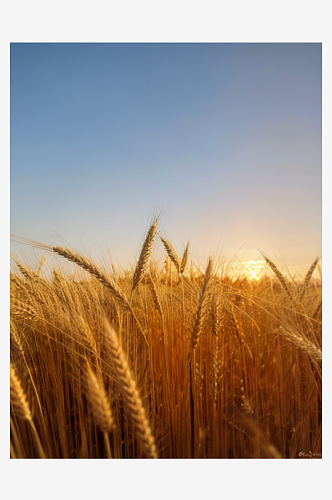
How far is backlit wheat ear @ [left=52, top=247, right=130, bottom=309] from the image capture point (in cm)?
143

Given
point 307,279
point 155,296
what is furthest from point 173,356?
point 307,279

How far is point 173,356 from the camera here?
4.99 ft

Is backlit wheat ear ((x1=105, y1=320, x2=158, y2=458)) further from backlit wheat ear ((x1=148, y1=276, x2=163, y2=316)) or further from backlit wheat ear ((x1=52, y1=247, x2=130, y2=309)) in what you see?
backlit wheat ear ((x1=148, y1=276, x2=163, y2=316))

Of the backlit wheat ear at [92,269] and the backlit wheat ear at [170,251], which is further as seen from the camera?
the backlit wheat ear at [170,251]

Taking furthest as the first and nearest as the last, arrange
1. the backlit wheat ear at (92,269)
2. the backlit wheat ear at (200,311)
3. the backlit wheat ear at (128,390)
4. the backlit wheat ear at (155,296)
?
1. the backlit wheat ear at (155,296)
2. the backlit wheat ear at (92,269)
3. the backlit wheat ear at (200,311)
4. the backlit wheat ear at (128,390)

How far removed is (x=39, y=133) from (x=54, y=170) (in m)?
0.19

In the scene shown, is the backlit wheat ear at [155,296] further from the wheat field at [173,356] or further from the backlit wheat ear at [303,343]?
the backlit wheat ear at [303,343]

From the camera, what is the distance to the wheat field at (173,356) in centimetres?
140

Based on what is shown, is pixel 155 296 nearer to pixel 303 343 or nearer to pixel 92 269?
pixel 92 269

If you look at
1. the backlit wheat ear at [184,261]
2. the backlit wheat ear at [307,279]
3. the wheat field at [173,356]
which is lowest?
the wheat field at [173,356]

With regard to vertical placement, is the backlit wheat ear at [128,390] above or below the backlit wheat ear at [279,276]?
below

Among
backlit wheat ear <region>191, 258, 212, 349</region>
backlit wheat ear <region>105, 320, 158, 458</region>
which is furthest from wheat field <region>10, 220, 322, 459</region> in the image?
backlit wheat ear <region>105, 320, 158, 458</region>

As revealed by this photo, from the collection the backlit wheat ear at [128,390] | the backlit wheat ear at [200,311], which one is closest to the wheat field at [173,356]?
the backlit wheat ear at [200,311]
